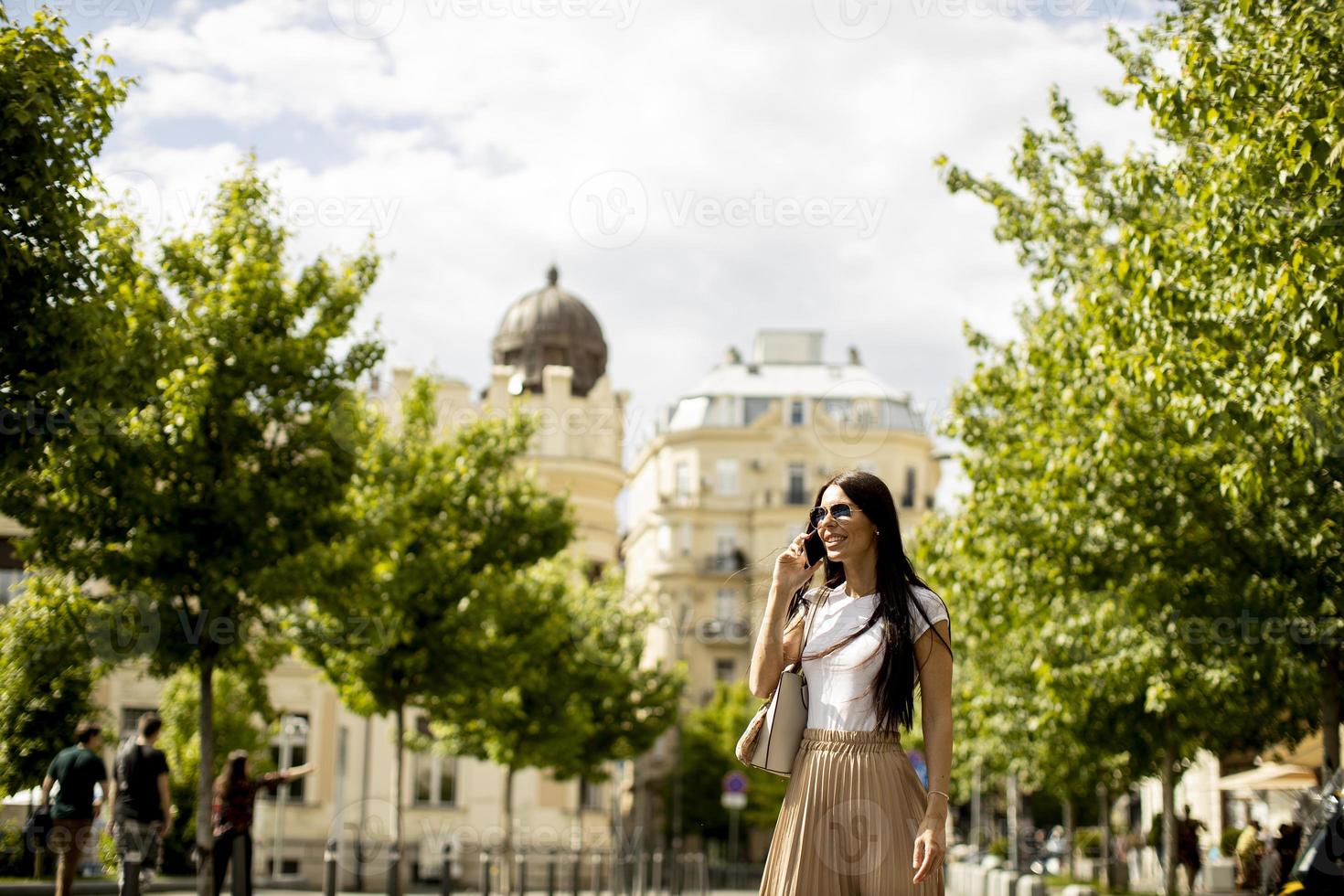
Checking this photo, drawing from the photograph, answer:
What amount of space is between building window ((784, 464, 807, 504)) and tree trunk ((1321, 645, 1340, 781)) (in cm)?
6411

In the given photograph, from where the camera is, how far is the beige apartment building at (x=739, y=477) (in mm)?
79062

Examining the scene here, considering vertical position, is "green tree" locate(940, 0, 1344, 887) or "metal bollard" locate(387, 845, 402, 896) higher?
"green tree" locate(940, 0, 1344, 887)

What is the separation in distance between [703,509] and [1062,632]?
61.4m

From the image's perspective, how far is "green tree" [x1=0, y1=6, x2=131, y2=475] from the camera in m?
10.6

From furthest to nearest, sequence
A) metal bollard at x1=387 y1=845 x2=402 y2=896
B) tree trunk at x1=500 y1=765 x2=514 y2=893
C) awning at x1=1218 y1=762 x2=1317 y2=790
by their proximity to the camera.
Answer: tree trunk at x1=500 y1=765 x2=514 y2=893
awning at x1=1218 y1=762 x2=1317 y2=790
metal bollard at x1=387 y1=845 x2=402 y2=896

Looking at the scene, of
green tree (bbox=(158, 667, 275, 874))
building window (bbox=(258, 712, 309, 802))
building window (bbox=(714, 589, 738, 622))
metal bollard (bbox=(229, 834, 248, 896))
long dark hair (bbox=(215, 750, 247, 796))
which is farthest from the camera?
building window (bbox=(714, 589, 738, 622))

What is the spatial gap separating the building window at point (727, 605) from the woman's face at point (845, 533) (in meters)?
73.8

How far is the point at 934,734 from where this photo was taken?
180 inches

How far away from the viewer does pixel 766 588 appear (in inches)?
207

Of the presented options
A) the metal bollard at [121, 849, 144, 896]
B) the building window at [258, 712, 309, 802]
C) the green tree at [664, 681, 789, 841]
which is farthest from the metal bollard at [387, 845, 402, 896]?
the green tree at [664, 681, 789, 841]

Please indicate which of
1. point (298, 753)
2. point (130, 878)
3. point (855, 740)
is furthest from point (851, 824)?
point (298, 753)

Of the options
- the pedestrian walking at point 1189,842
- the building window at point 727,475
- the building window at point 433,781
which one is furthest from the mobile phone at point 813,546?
the building window at point 727,475

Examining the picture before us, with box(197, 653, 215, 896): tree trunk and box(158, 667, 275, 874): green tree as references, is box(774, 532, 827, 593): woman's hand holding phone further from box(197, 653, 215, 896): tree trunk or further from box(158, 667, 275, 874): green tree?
box(158, 667, 275, 874): green tree

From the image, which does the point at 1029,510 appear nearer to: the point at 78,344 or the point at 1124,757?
the point at 78,344
